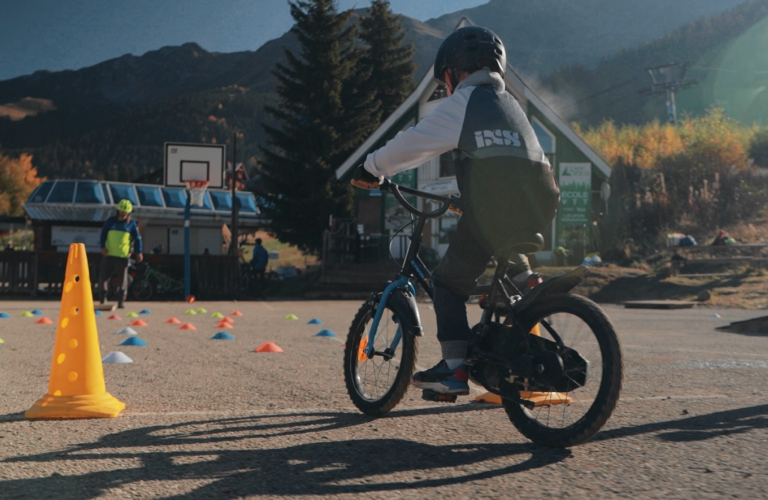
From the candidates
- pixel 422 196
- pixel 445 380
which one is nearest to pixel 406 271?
pixel 422 196

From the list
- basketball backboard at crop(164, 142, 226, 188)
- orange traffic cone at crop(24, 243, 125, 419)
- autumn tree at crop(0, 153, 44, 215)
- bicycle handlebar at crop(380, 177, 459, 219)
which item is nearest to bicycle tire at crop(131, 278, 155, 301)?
basketball backboard at crop(164, 142, 226, 188)

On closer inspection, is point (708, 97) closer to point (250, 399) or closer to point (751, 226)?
point (751, 226)


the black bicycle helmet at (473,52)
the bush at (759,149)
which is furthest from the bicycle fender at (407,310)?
the bush at (759,149)

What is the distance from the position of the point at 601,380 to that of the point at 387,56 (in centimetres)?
3901

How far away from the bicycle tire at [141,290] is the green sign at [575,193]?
44.4 ft

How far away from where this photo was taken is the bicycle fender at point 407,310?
4.00m

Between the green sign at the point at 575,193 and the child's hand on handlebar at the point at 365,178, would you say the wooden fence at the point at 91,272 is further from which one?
the child's hand on handlebar at the point at 365,178

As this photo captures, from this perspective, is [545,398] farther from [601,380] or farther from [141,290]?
[141,290]

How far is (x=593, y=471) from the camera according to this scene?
116 inches

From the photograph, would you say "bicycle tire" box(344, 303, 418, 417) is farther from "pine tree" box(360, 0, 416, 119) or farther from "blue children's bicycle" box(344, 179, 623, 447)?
"pine tree" box(360, 0, 416, 119)

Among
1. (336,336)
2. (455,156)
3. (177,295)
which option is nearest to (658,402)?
(455,156)

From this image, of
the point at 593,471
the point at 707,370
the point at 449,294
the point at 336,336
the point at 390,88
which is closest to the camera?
the point at 593,471

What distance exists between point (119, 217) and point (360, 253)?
15676 mm

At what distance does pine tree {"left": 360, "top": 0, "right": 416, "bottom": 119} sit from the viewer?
40000 mm
